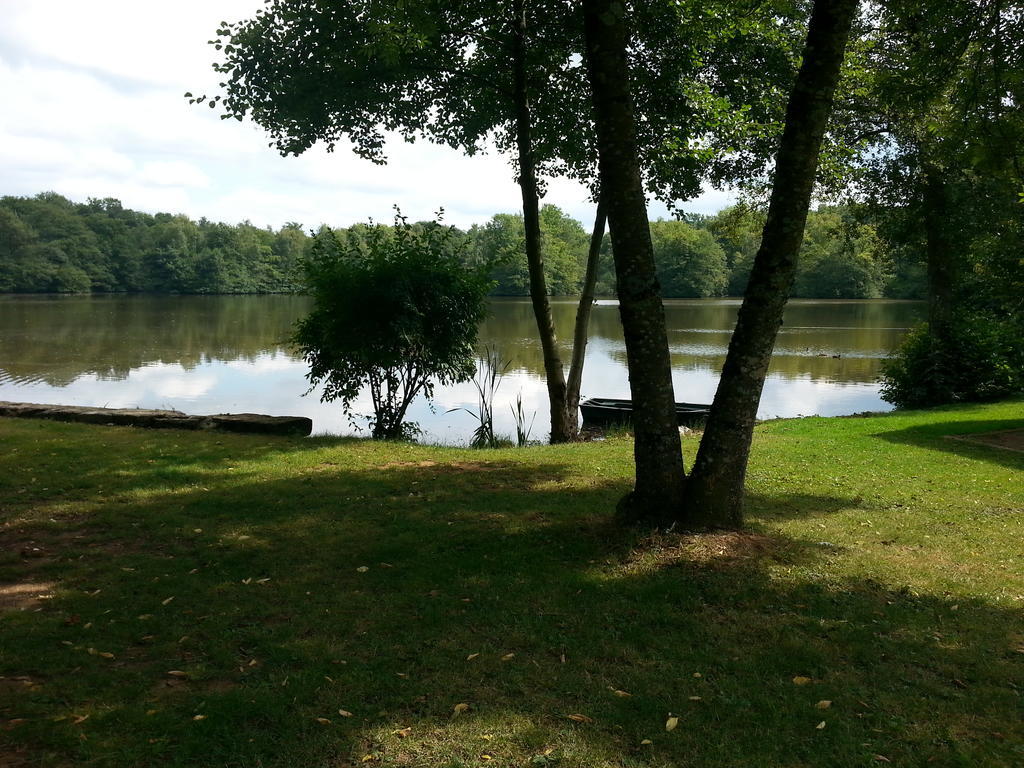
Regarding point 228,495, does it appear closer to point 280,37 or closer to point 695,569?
point 695,569

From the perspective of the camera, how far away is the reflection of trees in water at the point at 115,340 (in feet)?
76.3

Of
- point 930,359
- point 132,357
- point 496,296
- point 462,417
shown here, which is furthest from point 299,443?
point 496,296

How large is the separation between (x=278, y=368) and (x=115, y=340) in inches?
442

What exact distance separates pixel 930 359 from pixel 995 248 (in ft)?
8.70

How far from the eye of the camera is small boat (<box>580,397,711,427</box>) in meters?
14.7

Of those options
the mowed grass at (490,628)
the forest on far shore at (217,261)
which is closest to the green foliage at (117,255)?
the forest on far shore at (217,261)

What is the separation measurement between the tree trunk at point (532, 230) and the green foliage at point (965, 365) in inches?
337

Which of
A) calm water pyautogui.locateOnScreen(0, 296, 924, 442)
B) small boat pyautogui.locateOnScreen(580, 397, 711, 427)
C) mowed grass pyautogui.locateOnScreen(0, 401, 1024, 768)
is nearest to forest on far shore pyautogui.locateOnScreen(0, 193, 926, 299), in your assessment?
calm water pyautogui.locateOnScreen(0, 296, 924, 442)

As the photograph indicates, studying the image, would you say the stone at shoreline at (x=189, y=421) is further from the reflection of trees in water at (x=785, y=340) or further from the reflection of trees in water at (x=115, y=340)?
the reflection of trees in water at (x=785, y=340)

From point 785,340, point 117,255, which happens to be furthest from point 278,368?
point 117,255

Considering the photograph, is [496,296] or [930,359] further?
[496,296]

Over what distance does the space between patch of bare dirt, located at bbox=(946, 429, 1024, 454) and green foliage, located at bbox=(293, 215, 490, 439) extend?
7855mm

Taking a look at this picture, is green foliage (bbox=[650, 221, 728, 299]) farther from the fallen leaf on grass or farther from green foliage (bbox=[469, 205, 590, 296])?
the fallen leaf on grass

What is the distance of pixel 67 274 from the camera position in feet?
266
